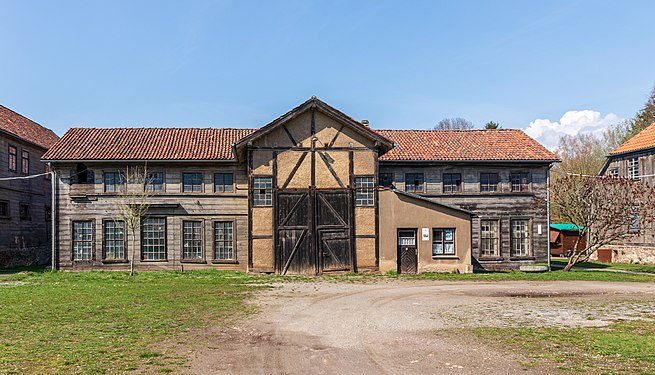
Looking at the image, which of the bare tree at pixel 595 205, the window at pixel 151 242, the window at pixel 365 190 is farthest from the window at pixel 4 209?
the bare tree at pixel 595 205

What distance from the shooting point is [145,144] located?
2911 centimetres

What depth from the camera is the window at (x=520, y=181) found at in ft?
98.8

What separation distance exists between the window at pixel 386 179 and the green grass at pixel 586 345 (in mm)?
17095

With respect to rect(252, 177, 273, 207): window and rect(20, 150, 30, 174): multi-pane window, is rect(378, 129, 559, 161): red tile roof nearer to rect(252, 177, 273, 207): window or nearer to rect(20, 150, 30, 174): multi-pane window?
rect(252, 177, 273, 207): window

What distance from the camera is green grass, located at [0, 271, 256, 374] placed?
9.05 metres

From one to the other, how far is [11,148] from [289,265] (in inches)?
746

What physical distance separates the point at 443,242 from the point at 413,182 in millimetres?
4437

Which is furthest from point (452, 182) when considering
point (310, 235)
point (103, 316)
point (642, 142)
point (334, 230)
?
point (103, 316)

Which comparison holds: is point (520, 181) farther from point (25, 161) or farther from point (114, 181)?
point (25, 161)

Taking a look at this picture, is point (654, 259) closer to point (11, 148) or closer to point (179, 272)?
point (179, 272)

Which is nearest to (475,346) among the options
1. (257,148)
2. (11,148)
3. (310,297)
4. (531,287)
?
(310,297)

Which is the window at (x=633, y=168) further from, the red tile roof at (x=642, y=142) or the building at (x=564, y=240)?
the building at (x=564, y=240)

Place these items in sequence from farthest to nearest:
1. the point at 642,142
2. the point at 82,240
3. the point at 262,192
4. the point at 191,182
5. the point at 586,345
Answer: the point at 642,142 < the point at 191,182 < the point at 82,240 < the point at 262,192 < the point at 586,345

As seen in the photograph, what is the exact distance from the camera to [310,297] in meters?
18.1
